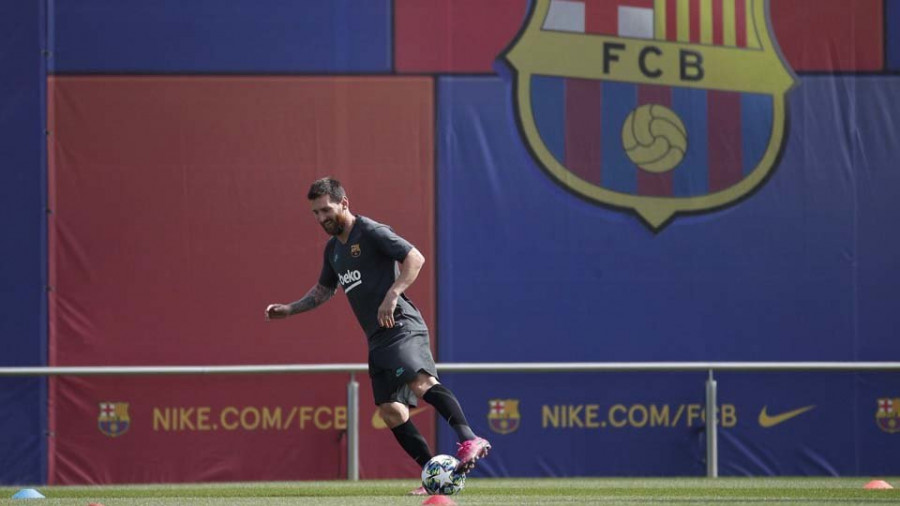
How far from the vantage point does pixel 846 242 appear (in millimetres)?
10797

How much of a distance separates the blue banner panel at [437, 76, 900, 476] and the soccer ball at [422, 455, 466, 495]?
11.7 ft

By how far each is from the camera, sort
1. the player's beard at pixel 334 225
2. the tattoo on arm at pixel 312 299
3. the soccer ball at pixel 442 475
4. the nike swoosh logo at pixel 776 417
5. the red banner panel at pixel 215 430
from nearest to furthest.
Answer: the soccer ball at pixel 442 475, the player's beard at pixel 334 225, the tattoo on arm at pixel 312 299, the red banner panel at pixel 215 430, the nike swoosh logo at pixel 776 417

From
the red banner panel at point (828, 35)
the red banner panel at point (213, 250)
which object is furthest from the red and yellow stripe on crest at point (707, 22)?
the red banner panel at point (213, 250)

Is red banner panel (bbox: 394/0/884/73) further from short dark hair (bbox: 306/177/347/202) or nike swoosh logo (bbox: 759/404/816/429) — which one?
short dark hair (bbox: 306/177/347/202)

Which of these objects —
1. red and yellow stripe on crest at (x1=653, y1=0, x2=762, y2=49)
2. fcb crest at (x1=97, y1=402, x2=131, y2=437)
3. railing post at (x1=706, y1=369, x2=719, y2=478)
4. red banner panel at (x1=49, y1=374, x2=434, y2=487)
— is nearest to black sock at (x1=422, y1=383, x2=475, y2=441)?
red banner panel at (x1=49, y1=374, x2=434, y2=487)

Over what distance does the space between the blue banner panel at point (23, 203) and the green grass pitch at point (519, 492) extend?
99cm

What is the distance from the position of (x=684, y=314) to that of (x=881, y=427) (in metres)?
1.55

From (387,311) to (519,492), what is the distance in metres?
1.80

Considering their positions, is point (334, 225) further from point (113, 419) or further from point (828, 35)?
point (828, 35)

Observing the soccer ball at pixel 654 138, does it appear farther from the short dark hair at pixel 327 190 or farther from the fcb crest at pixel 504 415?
the short dark hair at pixel 327 190

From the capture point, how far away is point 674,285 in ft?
Result: 35.1

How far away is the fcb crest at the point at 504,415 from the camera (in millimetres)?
10469

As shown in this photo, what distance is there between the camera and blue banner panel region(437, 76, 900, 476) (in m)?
10.5

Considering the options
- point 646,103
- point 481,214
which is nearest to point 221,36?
point 481,214
